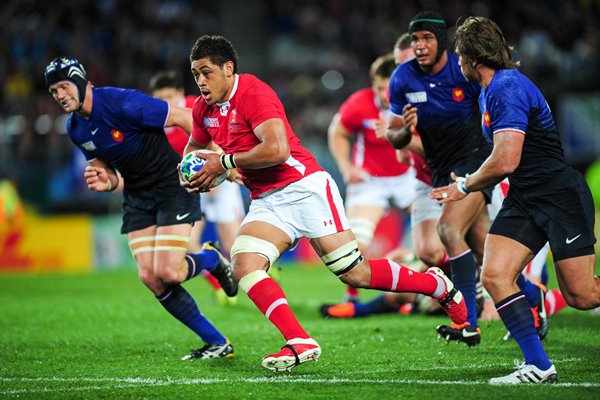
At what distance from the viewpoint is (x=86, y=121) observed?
297 inches

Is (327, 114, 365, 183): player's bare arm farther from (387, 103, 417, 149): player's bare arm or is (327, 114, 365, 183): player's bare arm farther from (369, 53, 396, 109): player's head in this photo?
(387, 103, 417, 149): player's bare arm

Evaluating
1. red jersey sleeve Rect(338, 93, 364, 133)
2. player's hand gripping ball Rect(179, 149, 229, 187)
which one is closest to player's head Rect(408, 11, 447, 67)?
player's hand gripping ball Rect(179, 149, 229, 187)

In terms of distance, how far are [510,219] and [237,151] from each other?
1972 millimetres

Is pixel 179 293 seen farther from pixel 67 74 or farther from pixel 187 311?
pixel 67 74

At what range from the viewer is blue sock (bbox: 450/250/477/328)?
309 inches

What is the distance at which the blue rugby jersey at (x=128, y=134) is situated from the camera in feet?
24.6

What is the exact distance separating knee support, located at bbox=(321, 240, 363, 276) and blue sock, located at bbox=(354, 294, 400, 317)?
344 cm

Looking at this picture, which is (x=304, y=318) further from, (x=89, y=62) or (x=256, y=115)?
(x=89, y=62)

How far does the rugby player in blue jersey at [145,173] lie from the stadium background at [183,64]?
10325 mm

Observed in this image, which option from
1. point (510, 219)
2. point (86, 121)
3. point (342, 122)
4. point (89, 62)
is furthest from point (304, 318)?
point (89, 62)

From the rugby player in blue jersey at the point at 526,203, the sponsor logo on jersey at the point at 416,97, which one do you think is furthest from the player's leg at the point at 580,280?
the sponsor logo on jersey at the point at 416,97

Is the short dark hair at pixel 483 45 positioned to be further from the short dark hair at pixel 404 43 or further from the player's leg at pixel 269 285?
the short dark hair at pixel 404 43

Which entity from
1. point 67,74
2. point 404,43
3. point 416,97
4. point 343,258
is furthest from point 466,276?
point 67,74

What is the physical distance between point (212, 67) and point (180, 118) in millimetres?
1132
